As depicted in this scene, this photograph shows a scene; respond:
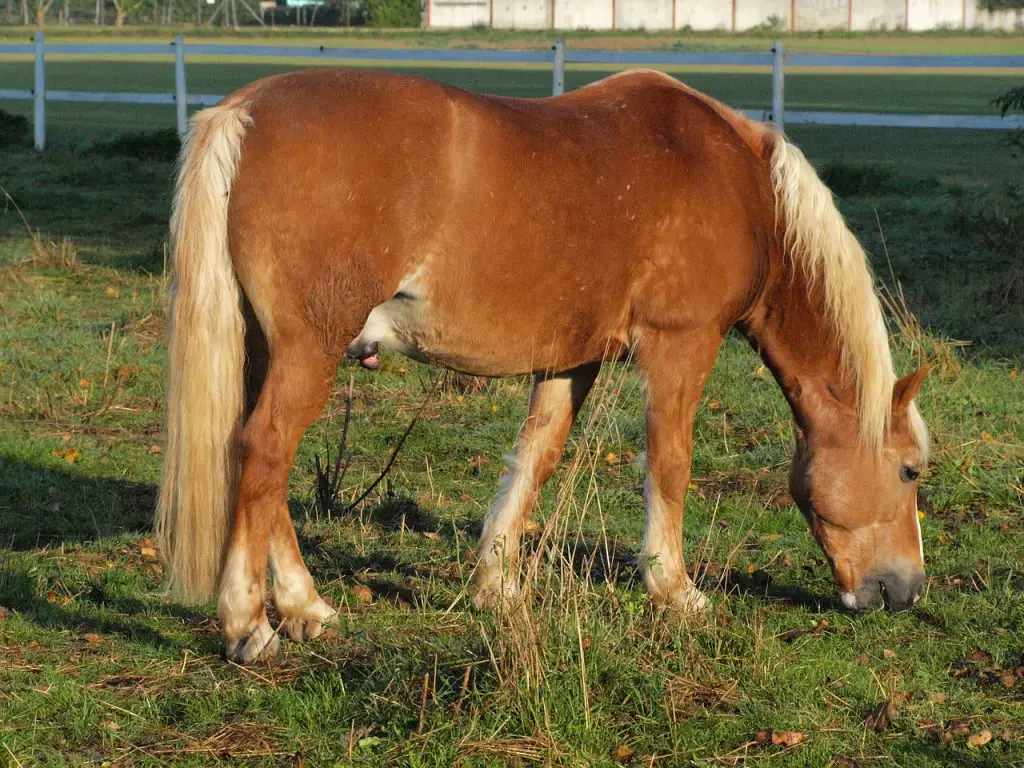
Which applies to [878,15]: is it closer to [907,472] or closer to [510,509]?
[907,472]

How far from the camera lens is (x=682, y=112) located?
450 cm

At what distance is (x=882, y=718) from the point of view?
3.66 meters

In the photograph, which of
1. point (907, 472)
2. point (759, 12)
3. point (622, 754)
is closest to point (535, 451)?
point (907, 472)

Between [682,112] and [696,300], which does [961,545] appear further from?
[682,112]

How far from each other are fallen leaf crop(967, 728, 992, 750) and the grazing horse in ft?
3.12

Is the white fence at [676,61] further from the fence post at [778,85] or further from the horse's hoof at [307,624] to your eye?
the horse's hoof at [307,624]

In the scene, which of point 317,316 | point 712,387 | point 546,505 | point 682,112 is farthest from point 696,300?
point 712,387

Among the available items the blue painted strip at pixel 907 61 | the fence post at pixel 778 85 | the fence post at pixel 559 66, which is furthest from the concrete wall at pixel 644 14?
the fence post at pixel 778 85

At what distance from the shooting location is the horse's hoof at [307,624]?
4070 mm

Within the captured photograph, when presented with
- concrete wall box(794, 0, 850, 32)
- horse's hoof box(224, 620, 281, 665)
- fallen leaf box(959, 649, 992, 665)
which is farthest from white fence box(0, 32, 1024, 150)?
concrete wall box(794, 0, 850, 32)

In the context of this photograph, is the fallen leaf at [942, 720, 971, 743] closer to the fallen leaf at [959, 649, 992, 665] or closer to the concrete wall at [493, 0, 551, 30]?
the fallen leaf at [959, 649, 992, 665]

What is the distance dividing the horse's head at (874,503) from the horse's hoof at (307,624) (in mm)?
1834

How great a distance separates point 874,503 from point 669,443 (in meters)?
0.79

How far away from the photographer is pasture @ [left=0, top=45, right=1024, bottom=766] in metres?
3.47
